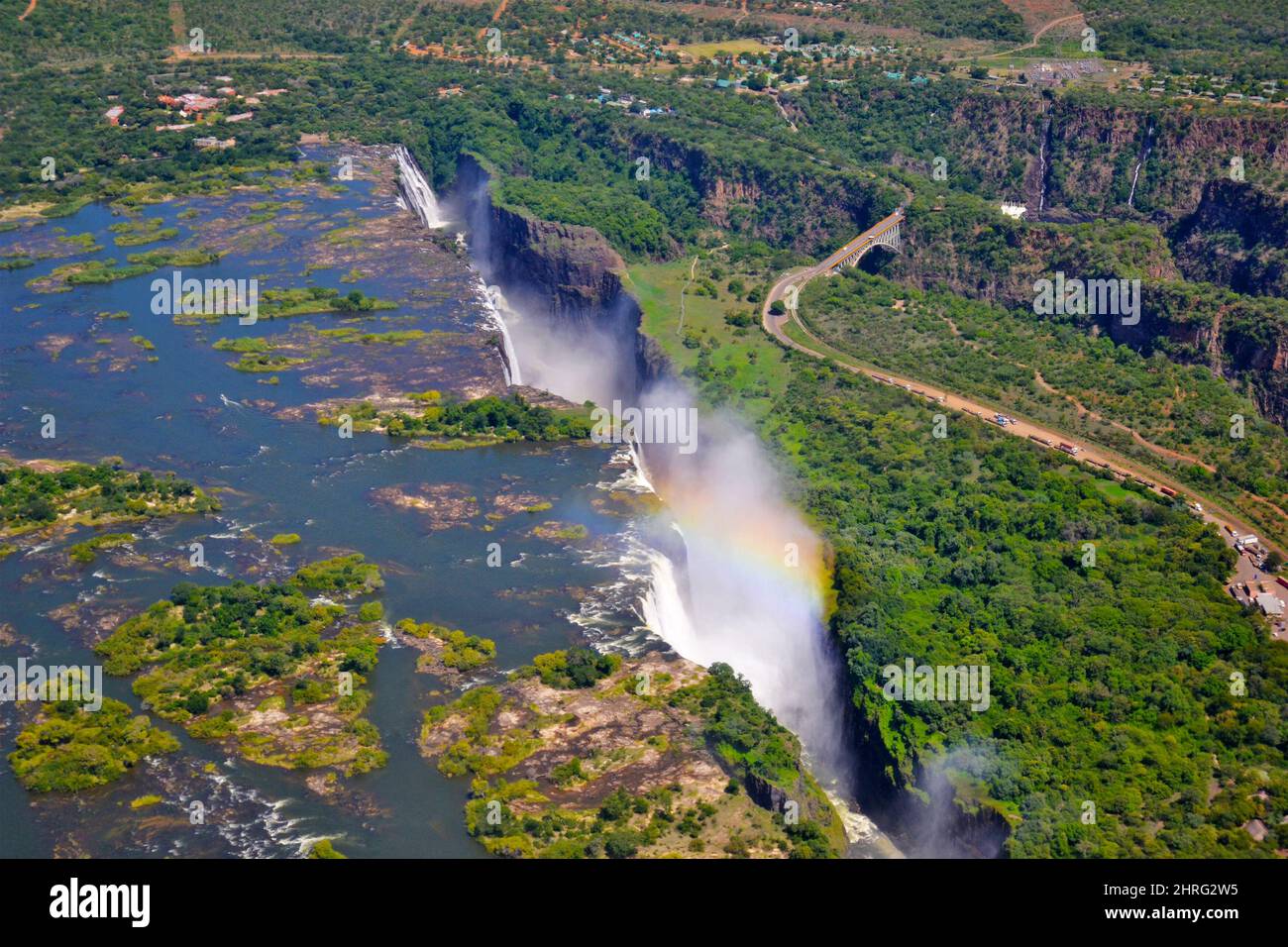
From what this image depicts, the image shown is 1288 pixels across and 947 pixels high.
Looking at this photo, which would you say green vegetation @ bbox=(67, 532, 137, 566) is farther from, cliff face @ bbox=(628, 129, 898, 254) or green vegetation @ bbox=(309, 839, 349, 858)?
cliff face @ bbox=(628, 129, 898, 254)

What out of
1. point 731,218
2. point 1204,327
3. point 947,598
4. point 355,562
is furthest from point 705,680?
point 731,218

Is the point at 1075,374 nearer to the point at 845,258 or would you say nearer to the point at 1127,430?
the point at 1127,430

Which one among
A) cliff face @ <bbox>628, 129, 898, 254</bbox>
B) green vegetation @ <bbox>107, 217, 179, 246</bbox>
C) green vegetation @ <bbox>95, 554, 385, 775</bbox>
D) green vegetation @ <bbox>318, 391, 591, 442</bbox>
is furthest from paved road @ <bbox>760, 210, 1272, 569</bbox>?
green vegetation @ <bbox>107, 217, 179, 246</bbox>

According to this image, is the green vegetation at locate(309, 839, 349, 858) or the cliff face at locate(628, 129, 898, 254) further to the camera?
the cliff face at locate(628, 129, 898, 254)

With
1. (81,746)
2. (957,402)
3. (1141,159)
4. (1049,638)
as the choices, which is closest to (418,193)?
(1141,159)

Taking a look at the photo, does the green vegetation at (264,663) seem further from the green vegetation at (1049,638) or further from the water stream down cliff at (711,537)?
the green vegetation at (1049,638)

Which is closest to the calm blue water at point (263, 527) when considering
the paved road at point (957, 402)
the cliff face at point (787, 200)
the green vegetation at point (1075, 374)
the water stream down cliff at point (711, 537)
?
the water stream down cliff at point (711, 537)
